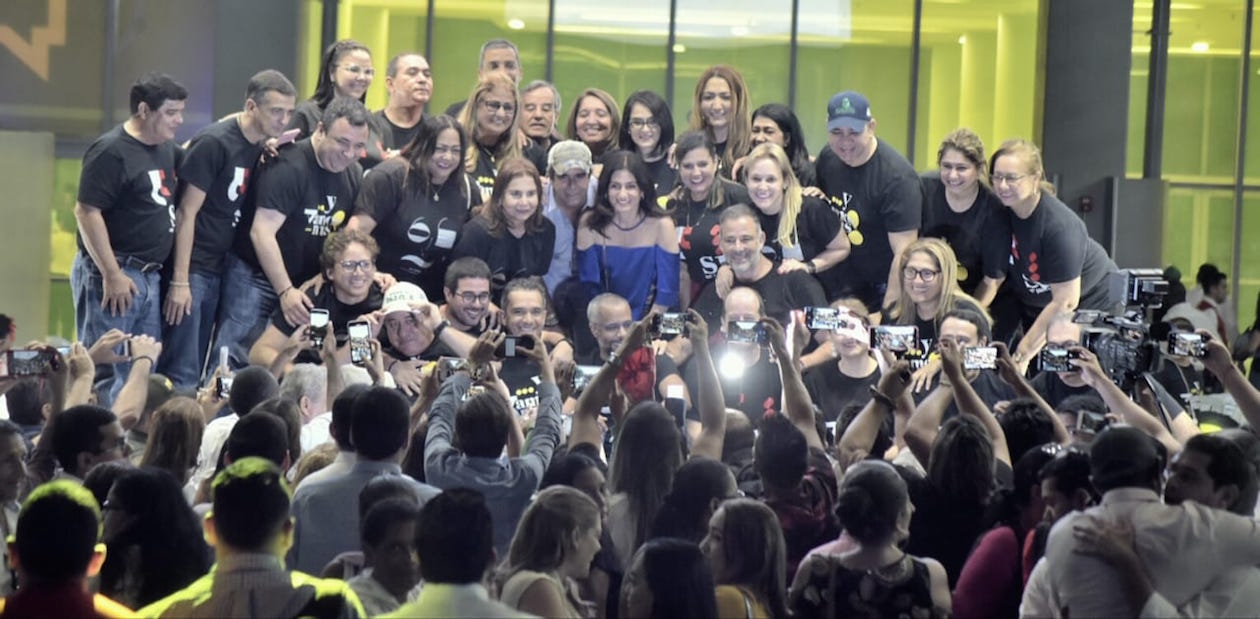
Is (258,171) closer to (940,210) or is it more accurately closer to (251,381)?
(251,381)

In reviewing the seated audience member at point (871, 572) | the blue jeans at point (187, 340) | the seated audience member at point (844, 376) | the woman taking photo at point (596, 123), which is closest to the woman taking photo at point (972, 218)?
the seated audience member at point (844, 376)

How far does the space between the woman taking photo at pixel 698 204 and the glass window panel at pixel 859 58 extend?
257 inches

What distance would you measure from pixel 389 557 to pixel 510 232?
486 cm

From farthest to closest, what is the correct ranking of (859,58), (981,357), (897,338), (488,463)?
(859,58) < (897,338) < (981,357) < (488,463)

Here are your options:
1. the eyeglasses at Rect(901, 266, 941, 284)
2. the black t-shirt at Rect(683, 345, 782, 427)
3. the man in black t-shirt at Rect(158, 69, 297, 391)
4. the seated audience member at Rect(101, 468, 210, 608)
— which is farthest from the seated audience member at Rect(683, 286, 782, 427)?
the seated audience member at Rect(101, 468, 210, 608)

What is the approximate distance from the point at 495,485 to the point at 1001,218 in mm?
4819

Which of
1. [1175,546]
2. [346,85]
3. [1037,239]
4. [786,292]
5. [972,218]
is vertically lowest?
[1175,546]

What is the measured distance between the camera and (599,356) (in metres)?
9.56

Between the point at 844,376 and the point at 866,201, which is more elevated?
the point at 866,201

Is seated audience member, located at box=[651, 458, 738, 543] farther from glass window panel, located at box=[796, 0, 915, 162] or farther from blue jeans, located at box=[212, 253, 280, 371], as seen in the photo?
glass window panel, located at box=[796, 0, 915, 162]

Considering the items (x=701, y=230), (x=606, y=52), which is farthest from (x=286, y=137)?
(x=606, y=52)

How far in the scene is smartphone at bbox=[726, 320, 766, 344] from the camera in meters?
8.07

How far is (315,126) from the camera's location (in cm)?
1020

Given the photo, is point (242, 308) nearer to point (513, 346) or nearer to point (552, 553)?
point (513, 346)
